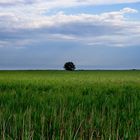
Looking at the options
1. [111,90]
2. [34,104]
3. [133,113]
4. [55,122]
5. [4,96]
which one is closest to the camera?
[55,122]

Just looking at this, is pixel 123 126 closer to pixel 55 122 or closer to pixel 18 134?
pixel 55 122

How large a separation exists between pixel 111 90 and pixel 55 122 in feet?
21.8

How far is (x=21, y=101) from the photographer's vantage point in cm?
872

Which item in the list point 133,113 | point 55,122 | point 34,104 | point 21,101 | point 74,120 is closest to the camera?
point 55,122

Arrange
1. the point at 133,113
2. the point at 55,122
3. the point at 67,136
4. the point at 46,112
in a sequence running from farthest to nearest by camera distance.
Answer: the point at 133,113 → the point at 46,112 → the point at 55,122 → the point at 67,136

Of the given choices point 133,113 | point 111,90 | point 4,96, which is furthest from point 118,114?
point 111,90

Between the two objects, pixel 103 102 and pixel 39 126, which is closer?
pixel 39 126

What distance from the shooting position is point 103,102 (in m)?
8.78

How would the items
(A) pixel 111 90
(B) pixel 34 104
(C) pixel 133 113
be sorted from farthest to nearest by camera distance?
(A) pixel 111 90 → (B) pixel 34 104 → (C) pixel 133 113

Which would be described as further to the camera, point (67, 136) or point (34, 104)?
point (34, 104)

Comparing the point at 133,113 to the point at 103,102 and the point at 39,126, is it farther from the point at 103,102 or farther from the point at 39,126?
the point at 39,126

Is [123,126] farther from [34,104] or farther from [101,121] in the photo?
[34,104]

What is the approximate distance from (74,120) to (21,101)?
2879 mm

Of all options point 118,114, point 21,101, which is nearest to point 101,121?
point 118,114
